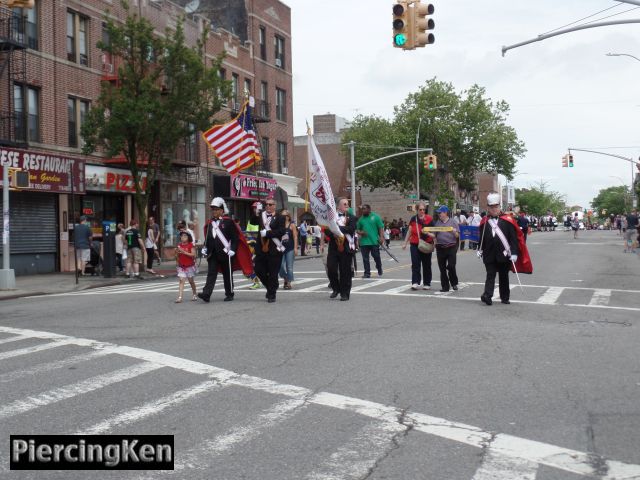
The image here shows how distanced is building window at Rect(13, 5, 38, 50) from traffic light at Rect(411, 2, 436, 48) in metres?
14.8

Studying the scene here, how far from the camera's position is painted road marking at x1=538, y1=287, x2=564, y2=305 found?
13.5 metres

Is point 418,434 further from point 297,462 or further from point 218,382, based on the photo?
point 218,382

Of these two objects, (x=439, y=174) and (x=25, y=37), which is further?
(x=439, y=174)

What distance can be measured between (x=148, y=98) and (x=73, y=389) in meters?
17.7

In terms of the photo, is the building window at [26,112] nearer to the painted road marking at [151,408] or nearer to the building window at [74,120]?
the building window at [74,120]

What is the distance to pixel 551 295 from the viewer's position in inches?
573

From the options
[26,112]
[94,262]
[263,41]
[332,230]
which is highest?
[263,41]

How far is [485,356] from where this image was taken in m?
8.05

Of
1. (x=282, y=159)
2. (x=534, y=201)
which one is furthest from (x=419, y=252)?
(x=534, y=201)

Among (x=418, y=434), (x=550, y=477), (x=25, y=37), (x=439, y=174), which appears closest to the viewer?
(x=550, y=477)

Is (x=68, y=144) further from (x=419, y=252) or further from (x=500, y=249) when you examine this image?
(x=500, y=249)

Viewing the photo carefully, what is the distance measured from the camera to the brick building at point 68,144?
80.2 feet

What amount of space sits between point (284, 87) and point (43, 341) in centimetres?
3679

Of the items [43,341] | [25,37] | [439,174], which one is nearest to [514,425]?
[43,341]
